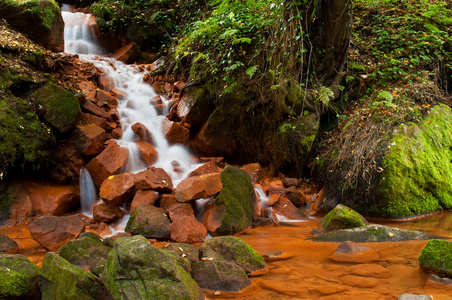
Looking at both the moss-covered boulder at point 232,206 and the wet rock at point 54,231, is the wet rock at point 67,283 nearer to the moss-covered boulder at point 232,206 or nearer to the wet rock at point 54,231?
the wet rock at point 54,231

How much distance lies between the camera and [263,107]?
7867 mm

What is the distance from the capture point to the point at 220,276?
318 cm

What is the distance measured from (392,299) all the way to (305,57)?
5984 mm

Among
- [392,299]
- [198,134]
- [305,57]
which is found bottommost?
[392,299]

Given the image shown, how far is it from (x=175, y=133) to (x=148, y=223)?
3301mm

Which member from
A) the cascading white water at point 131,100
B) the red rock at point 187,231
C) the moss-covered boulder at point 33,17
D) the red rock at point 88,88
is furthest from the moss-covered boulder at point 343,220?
the moss-covered boulder at point 33,17

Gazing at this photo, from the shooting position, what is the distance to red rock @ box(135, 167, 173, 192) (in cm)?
570

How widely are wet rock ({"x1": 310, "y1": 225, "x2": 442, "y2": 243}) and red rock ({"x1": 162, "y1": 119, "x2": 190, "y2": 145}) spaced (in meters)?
4.49

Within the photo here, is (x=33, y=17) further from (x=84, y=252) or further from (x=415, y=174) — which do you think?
(x=415, y=174)

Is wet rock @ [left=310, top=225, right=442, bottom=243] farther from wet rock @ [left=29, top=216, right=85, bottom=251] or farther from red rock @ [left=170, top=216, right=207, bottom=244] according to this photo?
wet rock @ [left=29, top=216, right=85, bottom=251]

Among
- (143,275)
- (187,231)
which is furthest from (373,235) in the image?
(143,275)

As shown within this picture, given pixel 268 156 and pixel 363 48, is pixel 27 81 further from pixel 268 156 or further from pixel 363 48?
pixel 363 48

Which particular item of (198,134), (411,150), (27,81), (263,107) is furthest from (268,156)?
(27,81)

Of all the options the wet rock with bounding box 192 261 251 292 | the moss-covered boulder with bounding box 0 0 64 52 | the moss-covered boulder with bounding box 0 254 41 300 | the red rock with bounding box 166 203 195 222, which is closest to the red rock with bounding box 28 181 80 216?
the red rock with bounding box 166 203 195 222
